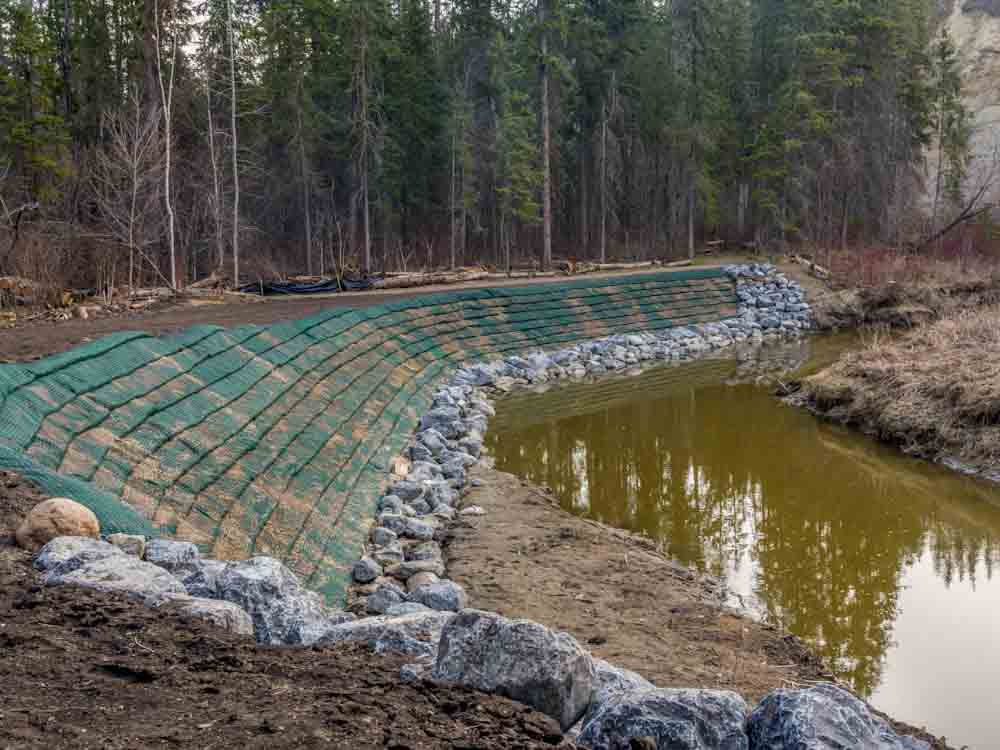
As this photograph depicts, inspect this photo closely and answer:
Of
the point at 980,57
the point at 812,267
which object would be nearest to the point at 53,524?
the point at 812,267

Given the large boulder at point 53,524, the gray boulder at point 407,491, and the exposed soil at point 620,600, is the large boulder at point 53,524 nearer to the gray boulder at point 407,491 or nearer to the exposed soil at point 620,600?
the exposed soil at point 620,600

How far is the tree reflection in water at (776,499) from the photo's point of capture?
18.0 feet

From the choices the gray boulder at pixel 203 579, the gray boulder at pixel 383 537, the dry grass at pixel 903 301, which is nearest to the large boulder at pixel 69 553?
the gray boulder at pixel 203 579

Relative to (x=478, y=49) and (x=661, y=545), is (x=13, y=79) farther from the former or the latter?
(x=661, y=545)

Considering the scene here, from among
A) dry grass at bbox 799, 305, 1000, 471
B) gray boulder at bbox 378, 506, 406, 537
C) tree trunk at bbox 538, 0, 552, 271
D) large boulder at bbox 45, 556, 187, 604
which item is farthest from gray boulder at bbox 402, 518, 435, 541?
tree trunk at bbox 538, 0, 552, 271

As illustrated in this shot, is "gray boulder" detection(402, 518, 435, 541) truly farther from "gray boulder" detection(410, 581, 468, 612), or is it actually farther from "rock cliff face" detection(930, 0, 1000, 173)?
"rock cliff face" detection(930, 0, 1000, 173)

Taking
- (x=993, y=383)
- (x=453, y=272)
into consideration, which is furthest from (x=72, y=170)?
(x=993, y=383)

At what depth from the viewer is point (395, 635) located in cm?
299

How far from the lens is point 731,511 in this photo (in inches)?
285

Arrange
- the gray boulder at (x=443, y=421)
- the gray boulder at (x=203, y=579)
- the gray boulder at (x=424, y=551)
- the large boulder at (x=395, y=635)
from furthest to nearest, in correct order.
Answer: the gray boulder at (x=443, y=421) < the gray boulder at (x=424, y=551) < the gray boulder at (x=203, y=579) < the large boulder at (x=395, y=635)

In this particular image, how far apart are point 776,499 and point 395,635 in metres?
5.49

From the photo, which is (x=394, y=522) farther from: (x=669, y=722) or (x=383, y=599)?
(x=669, y=722)

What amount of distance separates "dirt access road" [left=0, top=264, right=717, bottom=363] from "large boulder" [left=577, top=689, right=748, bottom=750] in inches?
215

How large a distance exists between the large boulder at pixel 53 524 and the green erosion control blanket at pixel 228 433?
17 cm
